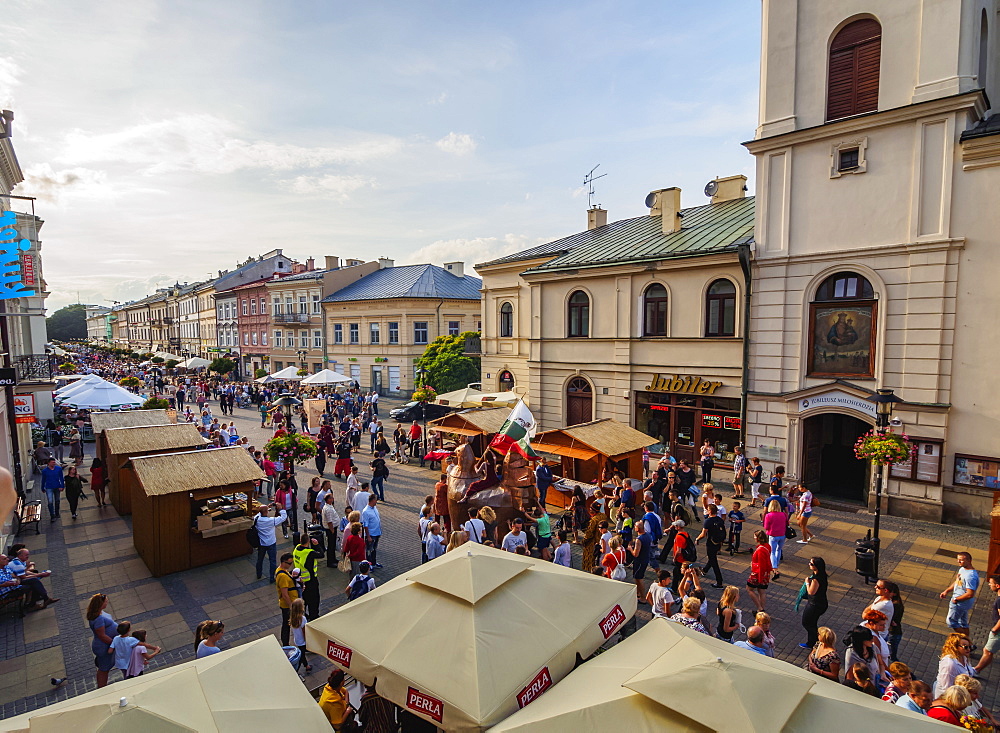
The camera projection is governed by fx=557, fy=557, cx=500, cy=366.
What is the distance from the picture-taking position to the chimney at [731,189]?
25.5m

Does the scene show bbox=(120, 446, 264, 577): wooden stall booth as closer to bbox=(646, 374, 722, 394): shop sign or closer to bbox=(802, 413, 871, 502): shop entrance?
bbox=(646, 374, 722, 394): shop sign

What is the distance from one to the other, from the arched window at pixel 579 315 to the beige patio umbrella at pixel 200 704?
818 inches

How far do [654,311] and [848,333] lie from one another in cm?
719

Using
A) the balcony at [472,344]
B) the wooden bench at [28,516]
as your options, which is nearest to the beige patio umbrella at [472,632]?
the wooden bench at [28,516]

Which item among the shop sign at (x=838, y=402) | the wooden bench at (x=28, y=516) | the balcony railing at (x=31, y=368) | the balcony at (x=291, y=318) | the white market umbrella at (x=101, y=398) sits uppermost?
the balcony at (x=291, y=318)

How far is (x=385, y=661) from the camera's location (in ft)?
A: 19.5

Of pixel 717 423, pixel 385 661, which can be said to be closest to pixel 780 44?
pixel 717 423

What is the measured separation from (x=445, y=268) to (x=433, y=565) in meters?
46.0

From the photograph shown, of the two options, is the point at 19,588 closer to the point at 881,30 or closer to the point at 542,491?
the point at 542,491

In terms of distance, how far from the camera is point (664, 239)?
23.7 metres

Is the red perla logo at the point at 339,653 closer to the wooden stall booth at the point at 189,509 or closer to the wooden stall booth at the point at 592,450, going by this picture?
the wooden stall booth at the point at 189,509

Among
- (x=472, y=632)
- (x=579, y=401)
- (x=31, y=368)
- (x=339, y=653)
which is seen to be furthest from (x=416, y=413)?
(x=472, y=632)

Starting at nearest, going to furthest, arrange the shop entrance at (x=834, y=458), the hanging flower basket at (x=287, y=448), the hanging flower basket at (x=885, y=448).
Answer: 1. the hanging flower basket at (x=885, y=448)
2. the hanging flower basket at (x=287, y=448)
3. the shop entrance at (x=834, y=458)

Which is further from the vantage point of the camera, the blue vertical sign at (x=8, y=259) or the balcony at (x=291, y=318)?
the balcony at (x=291, y=318)
